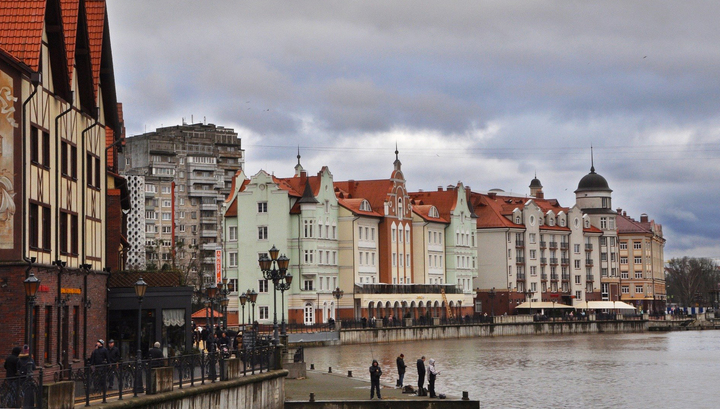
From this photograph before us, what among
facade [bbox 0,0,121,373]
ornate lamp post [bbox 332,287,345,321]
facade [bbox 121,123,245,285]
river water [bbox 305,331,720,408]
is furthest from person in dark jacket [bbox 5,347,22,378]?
facade [bbox 121,123,245,285]

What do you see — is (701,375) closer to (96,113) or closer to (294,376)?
(294,376)

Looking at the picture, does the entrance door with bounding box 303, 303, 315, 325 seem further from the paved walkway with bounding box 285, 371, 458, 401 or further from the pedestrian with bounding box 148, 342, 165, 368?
the pedestrian with bounding box 148, 342, 165, 368

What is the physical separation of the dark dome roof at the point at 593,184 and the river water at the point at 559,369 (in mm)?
67240

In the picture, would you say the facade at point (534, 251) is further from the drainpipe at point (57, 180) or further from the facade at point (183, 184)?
the drainpipe at point (57, 180)

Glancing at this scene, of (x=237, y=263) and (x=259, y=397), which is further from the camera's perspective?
(x=237, y=263)

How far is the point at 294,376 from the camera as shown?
56.3 meters

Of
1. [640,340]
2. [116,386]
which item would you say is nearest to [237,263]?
[640,340]

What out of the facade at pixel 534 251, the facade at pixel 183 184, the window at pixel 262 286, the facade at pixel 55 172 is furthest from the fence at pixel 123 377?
the facade at pixel 183 184

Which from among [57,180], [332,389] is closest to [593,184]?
[332,389]

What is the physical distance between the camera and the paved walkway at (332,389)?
46.3 m

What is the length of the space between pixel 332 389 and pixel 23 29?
21214 mm

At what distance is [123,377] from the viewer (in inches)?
1150

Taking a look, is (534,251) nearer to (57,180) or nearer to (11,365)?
(57,180)

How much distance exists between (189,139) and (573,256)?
61555mm
